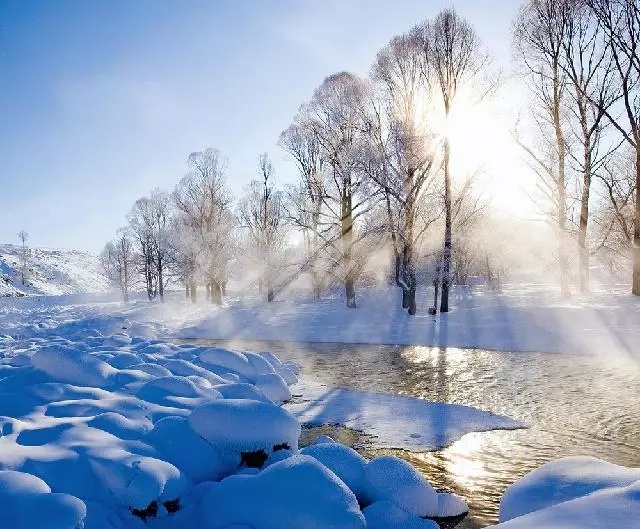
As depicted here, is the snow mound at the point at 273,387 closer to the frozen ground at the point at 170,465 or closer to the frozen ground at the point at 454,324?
the frozen ground at the point at 170,465

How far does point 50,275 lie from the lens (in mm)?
92188

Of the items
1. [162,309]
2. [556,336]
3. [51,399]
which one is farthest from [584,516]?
[162,309]

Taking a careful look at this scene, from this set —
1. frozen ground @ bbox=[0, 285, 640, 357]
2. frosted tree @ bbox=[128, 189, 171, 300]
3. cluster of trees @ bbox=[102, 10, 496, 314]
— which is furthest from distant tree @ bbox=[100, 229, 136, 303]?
frozen ground @ bbox=[0, 285, 640, 357]

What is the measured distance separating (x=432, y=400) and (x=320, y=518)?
194 inches

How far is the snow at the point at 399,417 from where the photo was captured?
625 cm

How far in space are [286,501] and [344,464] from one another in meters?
0.93

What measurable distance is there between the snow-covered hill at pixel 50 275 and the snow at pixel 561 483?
218 feet

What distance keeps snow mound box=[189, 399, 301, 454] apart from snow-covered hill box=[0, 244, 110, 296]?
63.9 metres

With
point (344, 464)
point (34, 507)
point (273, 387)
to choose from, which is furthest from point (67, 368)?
point (344, 464)

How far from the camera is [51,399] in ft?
18.0

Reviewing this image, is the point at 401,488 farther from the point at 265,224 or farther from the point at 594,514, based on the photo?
the point at 265,224

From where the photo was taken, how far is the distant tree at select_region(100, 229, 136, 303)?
44325 mm

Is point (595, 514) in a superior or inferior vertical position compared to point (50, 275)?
inferior

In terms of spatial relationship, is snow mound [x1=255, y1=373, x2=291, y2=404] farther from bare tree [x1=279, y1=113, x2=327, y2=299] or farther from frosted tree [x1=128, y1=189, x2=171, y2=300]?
frosted tree [x1=128, y1=189, x2=171, y2=300]
